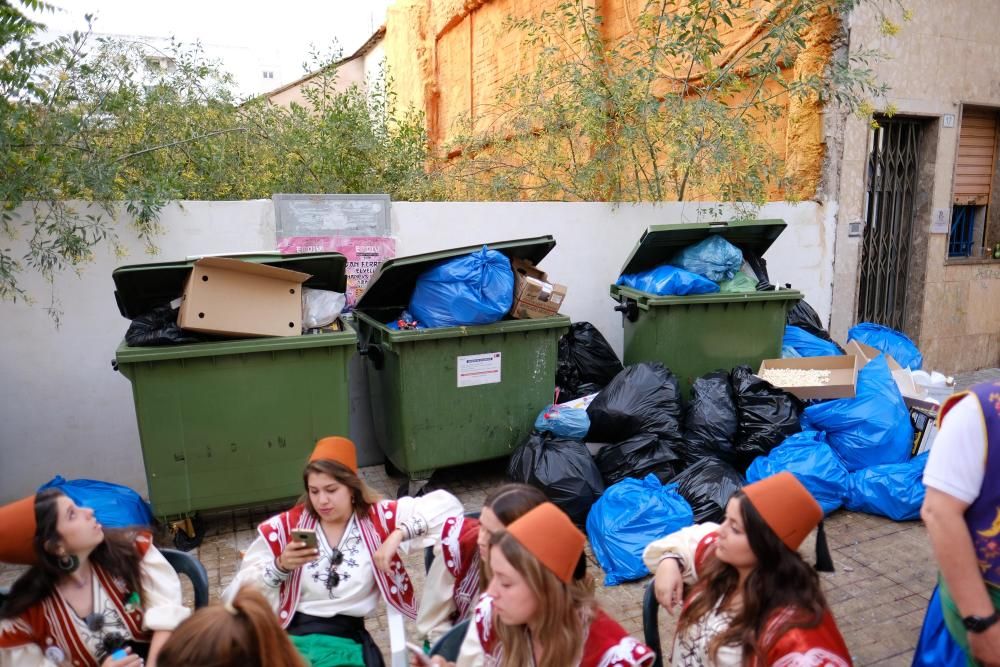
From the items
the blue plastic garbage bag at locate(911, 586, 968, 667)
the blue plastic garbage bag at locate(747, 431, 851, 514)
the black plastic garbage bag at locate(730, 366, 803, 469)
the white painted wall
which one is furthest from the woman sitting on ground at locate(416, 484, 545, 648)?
the white painted wall

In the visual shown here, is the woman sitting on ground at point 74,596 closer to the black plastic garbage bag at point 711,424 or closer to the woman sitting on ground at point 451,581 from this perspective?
the woman sitting on ground at point 451,581

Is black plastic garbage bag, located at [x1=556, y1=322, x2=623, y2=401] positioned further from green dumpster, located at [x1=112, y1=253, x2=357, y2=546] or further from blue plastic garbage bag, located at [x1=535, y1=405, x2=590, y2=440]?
green dumpster, located at [x1=112, y1=253, x2=357, y2=546]

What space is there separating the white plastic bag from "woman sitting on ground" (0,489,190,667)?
2.01 metres

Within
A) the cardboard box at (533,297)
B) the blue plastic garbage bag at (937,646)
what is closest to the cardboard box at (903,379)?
the cardboard box at (533,297)

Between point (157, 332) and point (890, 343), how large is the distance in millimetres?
5420

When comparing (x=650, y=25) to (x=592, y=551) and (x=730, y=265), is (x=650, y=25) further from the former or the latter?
(x=592, y=551)

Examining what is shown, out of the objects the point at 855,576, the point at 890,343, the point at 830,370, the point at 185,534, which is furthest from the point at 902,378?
the point at 185,534

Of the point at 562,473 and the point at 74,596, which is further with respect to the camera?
the point at 562,473

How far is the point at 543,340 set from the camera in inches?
166

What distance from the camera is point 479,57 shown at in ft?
37.4

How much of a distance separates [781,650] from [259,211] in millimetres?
3875

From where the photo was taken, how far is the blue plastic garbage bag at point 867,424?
4039mm

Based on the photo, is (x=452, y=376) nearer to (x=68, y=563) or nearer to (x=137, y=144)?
(x=68, y=563)

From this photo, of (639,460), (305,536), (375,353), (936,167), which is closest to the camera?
(305,536)
